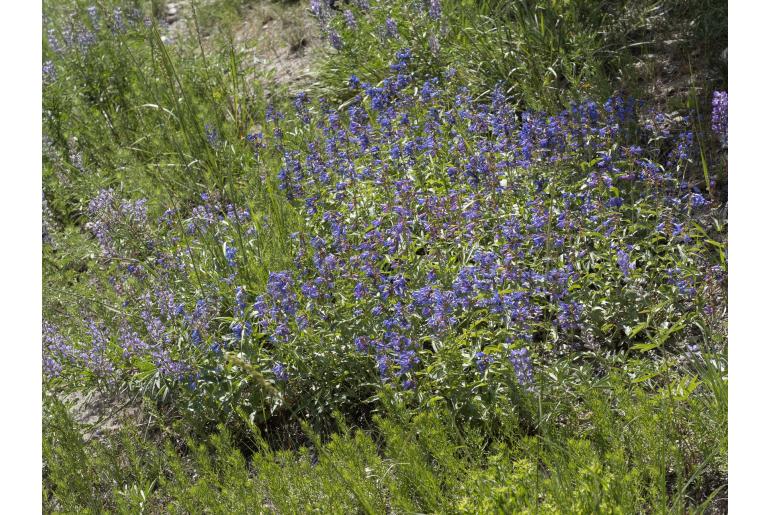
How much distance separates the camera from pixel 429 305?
352 cm

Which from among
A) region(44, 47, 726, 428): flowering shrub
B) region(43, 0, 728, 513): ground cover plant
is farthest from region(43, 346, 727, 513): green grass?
region(44, 47, 726, 428): flowering shrub

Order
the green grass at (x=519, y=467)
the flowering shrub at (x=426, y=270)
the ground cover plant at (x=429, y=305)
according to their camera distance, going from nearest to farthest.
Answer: the green grass at (x=519, y=467) < the ground cover plant at (x=429, y=305) < the flowering shrub at (x=426, y=270)

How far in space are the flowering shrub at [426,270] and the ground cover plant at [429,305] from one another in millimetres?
17

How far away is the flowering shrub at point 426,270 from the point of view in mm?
3551

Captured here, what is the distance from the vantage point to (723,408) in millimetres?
2889

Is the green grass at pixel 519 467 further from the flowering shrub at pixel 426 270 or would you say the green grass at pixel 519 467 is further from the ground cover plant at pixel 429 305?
the flowering shrub at pixel 426 270

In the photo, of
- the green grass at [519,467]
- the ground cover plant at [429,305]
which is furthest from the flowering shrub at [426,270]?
the green grass at [519,467]

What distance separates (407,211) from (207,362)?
120 cm

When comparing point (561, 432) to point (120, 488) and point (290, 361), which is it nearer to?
point (290, 361)

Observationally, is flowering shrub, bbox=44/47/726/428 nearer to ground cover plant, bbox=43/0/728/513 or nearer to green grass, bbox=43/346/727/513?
ground cover plant, bbox=43/0/728/513

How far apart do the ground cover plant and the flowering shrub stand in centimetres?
2

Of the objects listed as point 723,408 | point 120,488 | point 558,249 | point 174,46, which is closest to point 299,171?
point 558,249

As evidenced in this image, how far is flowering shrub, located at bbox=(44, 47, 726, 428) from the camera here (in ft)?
11.6

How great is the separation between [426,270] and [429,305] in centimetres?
44
